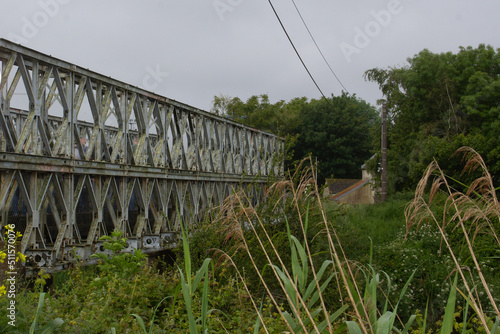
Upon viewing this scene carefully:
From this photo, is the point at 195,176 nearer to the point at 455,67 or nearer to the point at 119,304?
the point at 119,304

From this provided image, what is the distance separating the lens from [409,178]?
32938 millimetres

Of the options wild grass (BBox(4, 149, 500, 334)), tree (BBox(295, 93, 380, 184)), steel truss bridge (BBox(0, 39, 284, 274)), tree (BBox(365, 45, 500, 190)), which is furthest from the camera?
tree (BBox(295, 93, 380, 184))

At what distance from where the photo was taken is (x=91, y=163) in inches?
443

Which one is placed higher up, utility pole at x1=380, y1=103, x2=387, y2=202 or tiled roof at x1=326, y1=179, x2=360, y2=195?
utility pole at x1=380, y1=103, x2=387, y2=202

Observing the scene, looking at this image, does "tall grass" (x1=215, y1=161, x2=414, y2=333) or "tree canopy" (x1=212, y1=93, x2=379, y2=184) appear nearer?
"tall grass" (x1=215, y1=161, x2=414, y2=333)

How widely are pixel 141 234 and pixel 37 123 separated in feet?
15.3

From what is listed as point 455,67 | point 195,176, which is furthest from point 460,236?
point 455,67

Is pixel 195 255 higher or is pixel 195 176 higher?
pixel 195 176

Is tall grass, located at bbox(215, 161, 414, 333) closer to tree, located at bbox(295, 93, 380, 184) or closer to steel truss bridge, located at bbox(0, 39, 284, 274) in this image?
steel truss bridge, located at bbox(0, 39, 284, 274)

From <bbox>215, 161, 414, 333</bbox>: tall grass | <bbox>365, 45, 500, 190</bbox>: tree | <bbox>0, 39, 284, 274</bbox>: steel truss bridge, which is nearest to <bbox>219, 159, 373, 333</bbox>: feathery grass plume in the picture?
<bbox>215, 161, 414, 333</bbox>: tall grass

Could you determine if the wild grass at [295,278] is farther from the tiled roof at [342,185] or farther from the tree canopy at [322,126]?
the tree canopy at [322,126]

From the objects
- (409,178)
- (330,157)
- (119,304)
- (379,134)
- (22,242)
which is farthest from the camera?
(330,157)

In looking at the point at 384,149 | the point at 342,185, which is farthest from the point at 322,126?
the point at 384,149

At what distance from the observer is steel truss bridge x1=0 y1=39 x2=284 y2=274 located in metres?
9.47
